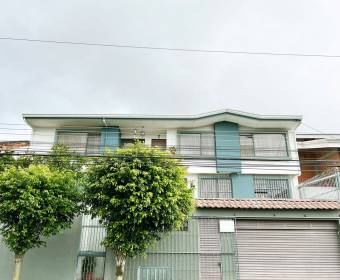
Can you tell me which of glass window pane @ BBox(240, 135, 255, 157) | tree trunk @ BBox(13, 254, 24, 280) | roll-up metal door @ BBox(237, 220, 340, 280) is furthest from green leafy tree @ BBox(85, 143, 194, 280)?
glass window pane @ BBox(240, 135, 255, 157)

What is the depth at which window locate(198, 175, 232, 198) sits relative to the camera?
1895 cm

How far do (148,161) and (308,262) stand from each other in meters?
6.72

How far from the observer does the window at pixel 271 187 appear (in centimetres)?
1900

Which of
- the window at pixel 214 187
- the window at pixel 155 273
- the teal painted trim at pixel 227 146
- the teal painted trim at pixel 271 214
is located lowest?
the window at pixel 155 273

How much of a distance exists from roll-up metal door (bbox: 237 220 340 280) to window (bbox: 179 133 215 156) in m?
7.99

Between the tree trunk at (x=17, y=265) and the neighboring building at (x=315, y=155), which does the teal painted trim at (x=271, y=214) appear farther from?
the tree trunk at (x=17, y=265)

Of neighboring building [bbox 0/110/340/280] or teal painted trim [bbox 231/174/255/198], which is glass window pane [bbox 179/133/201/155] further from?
neighboring building [bbox 0/110/340/280]

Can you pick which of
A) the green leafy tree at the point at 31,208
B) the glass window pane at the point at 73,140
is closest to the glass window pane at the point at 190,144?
the glass window pane at the point at 73,140

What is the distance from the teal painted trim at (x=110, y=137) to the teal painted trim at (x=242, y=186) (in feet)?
23.5

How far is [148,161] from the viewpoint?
10.9 metres

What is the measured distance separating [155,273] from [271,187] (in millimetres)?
10659

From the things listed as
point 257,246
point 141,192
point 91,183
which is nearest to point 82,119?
point 91,183

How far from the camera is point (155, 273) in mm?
10898

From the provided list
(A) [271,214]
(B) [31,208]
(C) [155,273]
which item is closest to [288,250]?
(A) [271,214]
